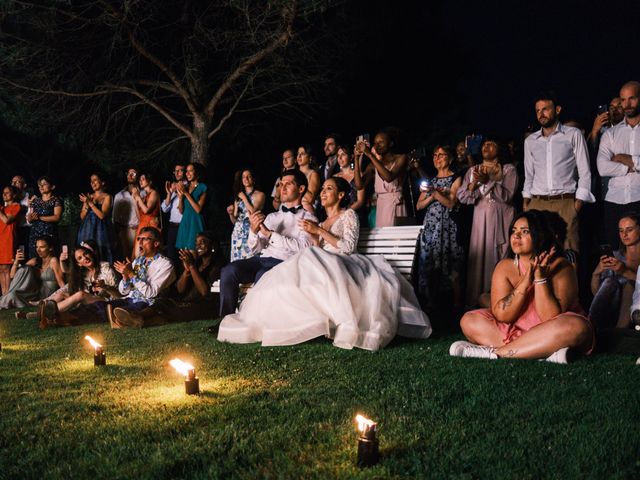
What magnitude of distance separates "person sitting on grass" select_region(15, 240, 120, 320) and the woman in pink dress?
3710 mm

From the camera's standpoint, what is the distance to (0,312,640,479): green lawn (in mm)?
3010

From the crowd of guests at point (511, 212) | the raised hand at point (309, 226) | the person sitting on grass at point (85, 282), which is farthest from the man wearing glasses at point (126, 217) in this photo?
the raised hand at point (309, 226)

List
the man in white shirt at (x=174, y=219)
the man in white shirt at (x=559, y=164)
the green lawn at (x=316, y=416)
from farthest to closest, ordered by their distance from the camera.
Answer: the man in white shirt at (x=174, y=219) → the man in white shirt at (x=559, y=164) → the green lawn at (x=316, y=416)

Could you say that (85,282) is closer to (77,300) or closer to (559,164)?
(77,300)

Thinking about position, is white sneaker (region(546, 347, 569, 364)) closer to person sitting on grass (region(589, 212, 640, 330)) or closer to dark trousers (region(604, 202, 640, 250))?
person sitting on grass (region(589, 212, 640, 330))

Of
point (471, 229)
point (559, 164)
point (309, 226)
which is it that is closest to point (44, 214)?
point (309, 226)

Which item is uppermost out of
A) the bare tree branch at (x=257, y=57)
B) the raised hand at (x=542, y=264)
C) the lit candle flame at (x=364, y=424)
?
the bare tree branch at (x=257, y=57)

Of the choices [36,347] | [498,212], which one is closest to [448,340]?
[498,212]

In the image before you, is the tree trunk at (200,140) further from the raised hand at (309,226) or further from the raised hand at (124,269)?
the raised hand at (309,226)

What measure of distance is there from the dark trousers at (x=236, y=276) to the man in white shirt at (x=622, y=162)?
3773mm

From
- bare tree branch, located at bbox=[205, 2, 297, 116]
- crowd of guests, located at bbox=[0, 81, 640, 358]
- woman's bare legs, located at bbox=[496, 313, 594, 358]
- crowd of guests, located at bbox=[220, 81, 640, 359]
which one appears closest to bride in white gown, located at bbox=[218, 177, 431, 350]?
crowd of guests, located at bbox=[0, 81, 640, 358]

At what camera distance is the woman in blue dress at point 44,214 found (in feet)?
39.0

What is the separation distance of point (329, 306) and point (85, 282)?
513 centimetres

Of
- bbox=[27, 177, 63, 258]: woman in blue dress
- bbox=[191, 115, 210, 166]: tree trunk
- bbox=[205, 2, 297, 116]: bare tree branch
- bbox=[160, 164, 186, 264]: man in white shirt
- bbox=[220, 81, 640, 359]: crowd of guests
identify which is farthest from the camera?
bbox=[191, 115, 210, 166]: tree trunk
